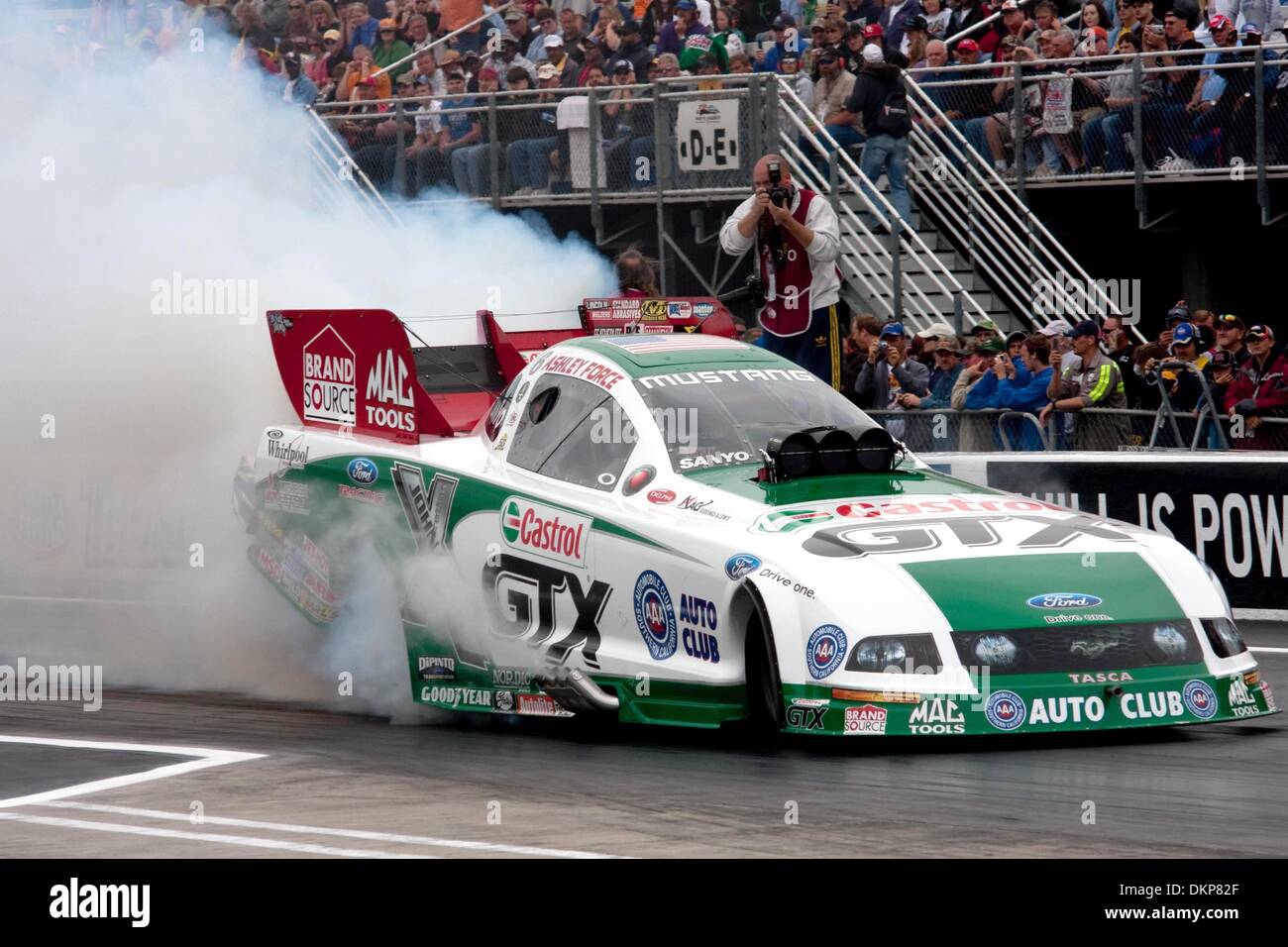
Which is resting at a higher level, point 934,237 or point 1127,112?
point 1127,112

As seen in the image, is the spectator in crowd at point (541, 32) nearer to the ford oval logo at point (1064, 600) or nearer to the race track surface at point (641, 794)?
the race track surface at point (641, 794)

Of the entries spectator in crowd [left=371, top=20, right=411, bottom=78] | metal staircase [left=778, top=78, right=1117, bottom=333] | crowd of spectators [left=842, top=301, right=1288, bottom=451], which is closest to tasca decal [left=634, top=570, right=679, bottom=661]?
crowd of spectators [left=842, top=301, right=1288, bottom=451]

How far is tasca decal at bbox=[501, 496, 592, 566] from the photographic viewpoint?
8844 millimetres

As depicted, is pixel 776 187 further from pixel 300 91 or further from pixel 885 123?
pixel 300 91

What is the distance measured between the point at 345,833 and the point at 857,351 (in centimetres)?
955

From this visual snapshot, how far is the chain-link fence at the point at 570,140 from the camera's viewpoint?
1803cm

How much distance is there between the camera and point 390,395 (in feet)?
35.2

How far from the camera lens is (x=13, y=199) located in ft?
48.2

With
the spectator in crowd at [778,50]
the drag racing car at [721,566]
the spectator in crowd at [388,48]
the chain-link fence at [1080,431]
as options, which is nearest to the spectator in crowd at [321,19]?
the spectator in crowd at [388,48]

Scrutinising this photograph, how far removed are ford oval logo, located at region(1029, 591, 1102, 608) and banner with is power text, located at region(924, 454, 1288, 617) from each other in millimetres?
4468

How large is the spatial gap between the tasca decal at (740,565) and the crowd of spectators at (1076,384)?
5333 mm

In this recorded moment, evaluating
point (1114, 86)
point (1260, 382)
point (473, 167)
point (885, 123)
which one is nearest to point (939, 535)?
point (1260, 382)
